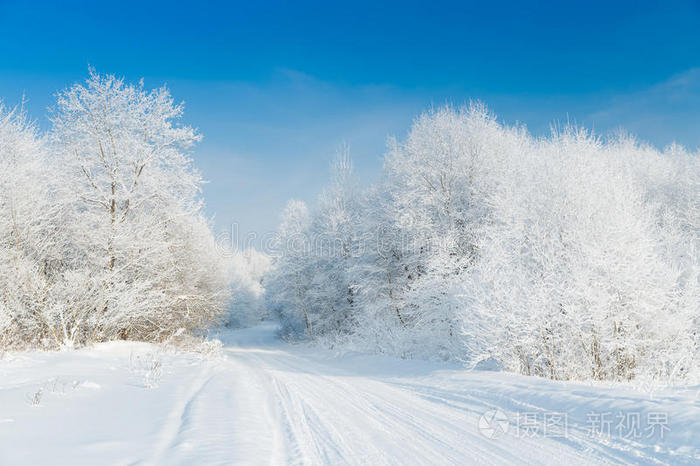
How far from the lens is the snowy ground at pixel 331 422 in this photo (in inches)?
150

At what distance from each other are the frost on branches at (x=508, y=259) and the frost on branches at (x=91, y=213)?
10.3 meters

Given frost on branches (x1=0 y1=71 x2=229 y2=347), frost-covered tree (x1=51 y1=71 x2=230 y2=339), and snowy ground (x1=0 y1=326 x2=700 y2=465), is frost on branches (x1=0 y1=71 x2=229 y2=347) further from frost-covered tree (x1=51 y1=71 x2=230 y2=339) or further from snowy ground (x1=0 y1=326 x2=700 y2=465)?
snowy ground (x1=0 y1=326 x2=700 y2=465)

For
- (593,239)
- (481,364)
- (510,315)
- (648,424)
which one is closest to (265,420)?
(648,424)

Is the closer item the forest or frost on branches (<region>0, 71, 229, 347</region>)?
the forest

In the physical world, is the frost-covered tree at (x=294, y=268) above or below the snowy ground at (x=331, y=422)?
above

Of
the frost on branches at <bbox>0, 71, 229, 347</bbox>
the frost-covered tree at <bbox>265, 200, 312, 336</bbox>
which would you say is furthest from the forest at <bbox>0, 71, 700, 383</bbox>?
the frost-covered tree at <bbox>265, 200, 312, 336</bbox>

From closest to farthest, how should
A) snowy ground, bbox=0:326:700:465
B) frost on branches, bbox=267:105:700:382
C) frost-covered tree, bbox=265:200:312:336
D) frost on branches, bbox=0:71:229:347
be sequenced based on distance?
snowy ground, bbox=0:326:700:465
frost on branches, bbox=267:105:700:382
frost on branches, bbox=0:71:229:347
frost-covered tree, bbox=265:200:312:336

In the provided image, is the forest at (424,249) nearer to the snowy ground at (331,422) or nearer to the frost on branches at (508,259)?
the frost on branches at (508,259)

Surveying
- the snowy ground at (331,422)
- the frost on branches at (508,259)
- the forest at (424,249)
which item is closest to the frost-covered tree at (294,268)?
the frost on branches at (508,259)

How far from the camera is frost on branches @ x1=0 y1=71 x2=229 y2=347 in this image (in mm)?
11930

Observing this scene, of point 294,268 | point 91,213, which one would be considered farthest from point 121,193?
point 294,268

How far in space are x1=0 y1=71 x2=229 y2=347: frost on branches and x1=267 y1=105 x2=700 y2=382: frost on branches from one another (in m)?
10.3

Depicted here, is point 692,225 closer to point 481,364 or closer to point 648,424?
point 481,364

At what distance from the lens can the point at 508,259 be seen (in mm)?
11125
